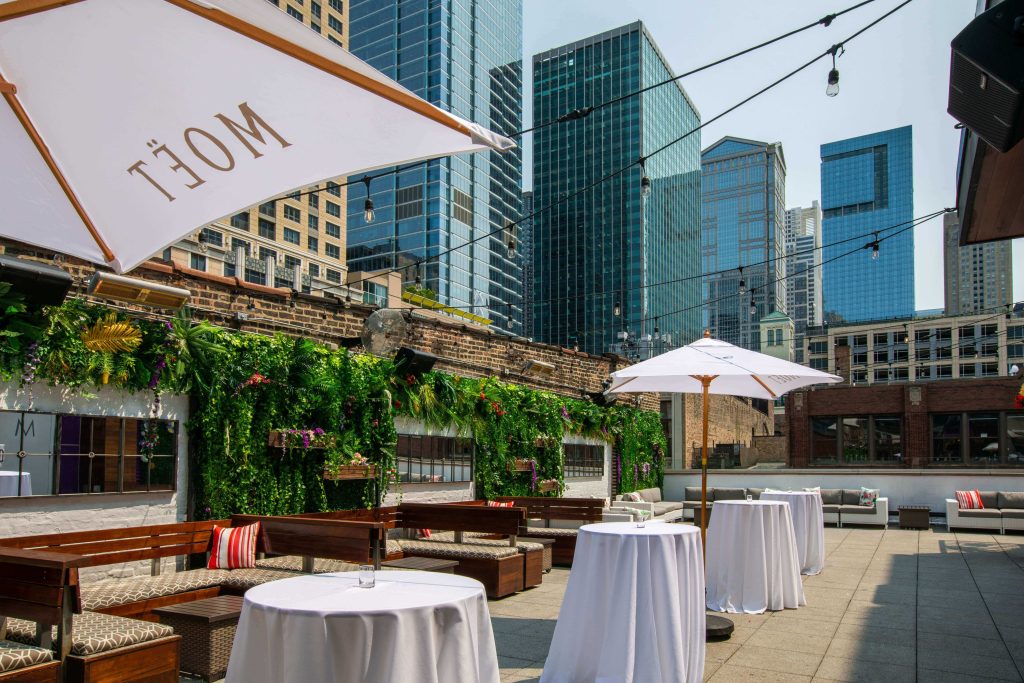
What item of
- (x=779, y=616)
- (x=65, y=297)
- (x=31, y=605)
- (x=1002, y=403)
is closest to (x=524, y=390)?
(x=779, y=616)

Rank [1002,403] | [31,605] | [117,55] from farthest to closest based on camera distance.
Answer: [1002,403] < [31,605] < [117,55]

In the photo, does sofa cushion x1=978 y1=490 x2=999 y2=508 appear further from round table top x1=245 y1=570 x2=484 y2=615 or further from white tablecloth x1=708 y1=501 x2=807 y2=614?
round table top x1=245 y1=570 x2=484 y2=615

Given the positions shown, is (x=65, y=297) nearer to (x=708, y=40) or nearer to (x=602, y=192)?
(x=708, y=40)

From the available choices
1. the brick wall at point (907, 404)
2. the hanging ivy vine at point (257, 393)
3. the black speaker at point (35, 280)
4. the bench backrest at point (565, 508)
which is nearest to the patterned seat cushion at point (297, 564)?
the hanging ivy vine at point (257, 393)

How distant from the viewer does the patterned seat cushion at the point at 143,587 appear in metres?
5.35

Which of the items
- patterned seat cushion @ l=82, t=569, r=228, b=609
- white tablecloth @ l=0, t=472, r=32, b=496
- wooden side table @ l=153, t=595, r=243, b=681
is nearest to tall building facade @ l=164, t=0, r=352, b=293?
white tablecloth @ l=0, t=472, r=32, b=496

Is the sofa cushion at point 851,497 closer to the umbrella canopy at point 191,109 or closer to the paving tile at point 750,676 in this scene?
the paving tile at point 750,676

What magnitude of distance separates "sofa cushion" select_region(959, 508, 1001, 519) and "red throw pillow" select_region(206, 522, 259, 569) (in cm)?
1364

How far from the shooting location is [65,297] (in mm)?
6441

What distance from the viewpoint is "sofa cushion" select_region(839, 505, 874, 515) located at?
52.3ft

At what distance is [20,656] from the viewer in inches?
150

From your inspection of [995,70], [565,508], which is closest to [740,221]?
[565,508]

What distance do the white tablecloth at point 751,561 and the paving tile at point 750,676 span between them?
1955 mm

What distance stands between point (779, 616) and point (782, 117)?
652 centimetres
